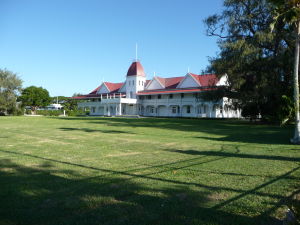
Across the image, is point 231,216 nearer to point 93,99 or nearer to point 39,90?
point 93,99

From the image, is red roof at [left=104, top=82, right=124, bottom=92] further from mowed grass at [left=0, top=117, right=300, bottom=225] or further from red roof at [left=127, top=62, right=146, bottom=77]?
mowed grass at [left=0, top=117, right=300, bottom=225]

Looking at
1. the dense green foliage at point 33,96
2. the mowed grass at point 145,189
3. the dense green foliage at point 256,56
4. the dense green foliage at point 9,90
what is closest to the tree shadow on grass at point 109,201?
the mowed grass at point 145,189

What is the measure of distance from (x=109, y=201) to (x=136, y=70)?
58226 mm

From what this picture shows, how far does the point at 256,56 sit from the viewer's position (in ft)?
87.8

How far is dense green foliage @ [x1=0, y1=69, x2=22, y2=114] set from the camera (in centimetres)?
5816

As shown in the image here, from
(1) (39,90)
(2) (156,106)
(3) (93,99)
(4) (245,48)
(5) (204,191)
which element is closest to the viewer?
(5) (204,191)

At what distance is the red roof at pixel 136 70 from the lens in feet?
201

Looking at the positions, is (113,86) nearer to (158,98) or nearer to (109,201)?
(158,98)

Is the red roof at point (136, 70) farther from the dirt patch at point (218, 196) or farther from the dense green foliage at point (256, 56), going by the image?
the dirt patch at point (218, 196)

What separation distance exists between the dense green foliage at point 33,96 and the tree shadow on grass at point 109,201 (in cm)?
8089

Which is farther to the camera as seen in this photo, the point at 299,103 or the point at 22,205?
the point at 299,103

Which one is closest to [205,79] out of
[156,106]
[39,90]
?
[156,106]

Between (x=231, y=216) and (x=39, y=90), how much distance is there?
89357 mm

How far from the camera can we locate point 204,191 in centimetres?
504
